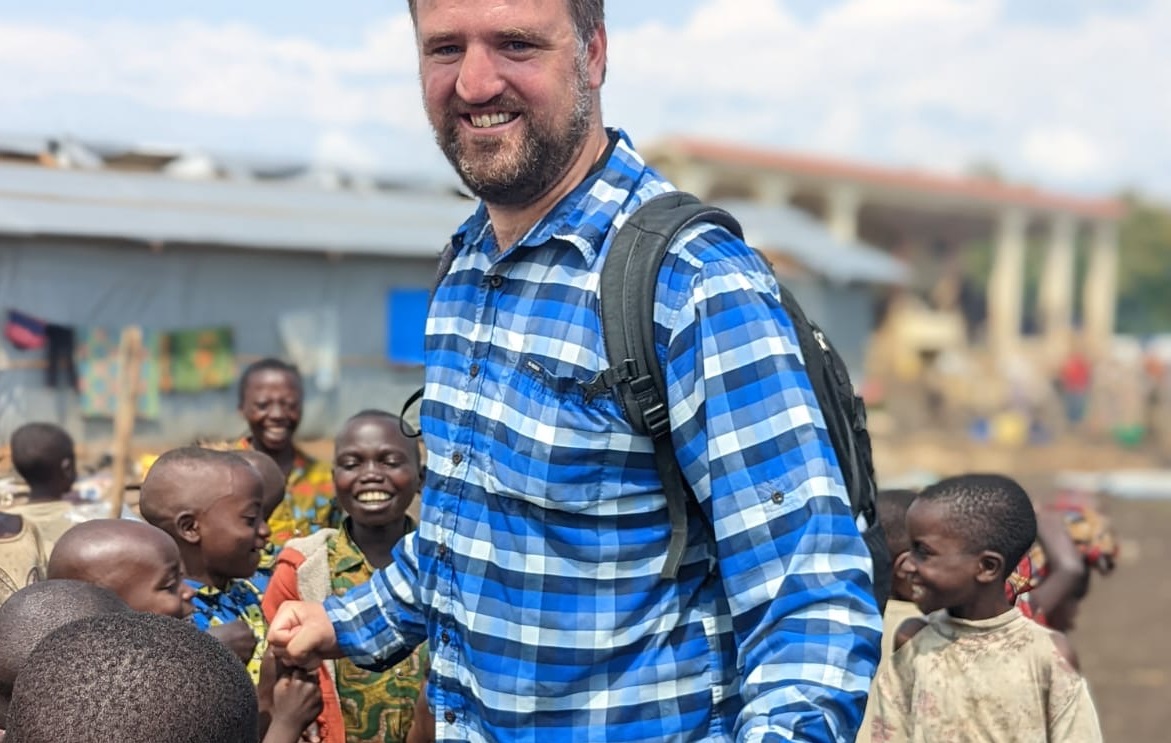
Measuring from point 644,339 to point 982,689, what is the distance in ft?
5.21

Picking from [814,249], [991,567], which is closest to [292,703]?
[991,567]

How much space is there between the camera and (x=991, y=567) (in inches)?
115

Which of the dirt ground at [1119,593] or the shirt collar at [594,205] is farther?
the dirt ground at [1119,593]

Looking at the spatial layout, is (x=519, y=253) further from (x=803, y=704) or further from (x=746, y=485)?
(x=803, y=704)

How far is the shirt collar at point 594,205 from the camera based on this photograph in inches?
69.9

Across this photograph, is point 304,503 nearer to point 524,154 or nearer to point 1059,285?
point 524,154

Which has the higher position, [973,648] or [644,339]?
[644,339]

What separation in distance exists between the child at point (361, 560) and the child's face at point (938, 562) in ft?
3.90

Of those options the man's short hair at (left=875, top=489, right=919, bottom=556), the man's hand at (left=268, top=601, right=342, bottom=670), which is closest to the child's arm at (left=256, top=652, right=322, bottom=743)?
the man's hand at (left=268, top=601, right=342, bottom=670)

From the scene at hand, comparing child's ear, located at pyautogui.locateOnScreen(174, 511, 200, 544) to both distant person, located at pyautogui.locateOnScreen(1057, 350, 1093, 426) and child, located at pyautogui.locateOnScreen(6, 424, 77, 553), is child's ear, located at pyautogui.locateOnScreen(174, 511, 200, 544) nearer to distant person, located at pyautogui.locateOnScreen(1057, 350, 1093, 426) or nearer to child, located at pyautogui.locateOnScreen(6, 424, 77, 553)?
child, located at pyautogui.locateOnScreen(6, 424, 77, 553)

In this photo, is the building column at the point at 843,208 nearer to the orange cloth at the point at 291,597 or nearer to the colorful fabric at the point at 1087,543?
the colorful fabric at the point at 1087,543

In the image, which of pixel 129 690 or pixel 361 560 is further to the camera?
pixel 361 560

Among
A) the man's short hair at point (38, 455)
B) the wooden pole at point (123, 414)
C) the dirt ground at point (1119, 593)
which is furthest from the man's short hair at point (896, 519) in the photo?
the dirt ground at point (1119, 593)

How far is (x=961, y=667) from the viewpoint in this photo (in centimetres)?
285
